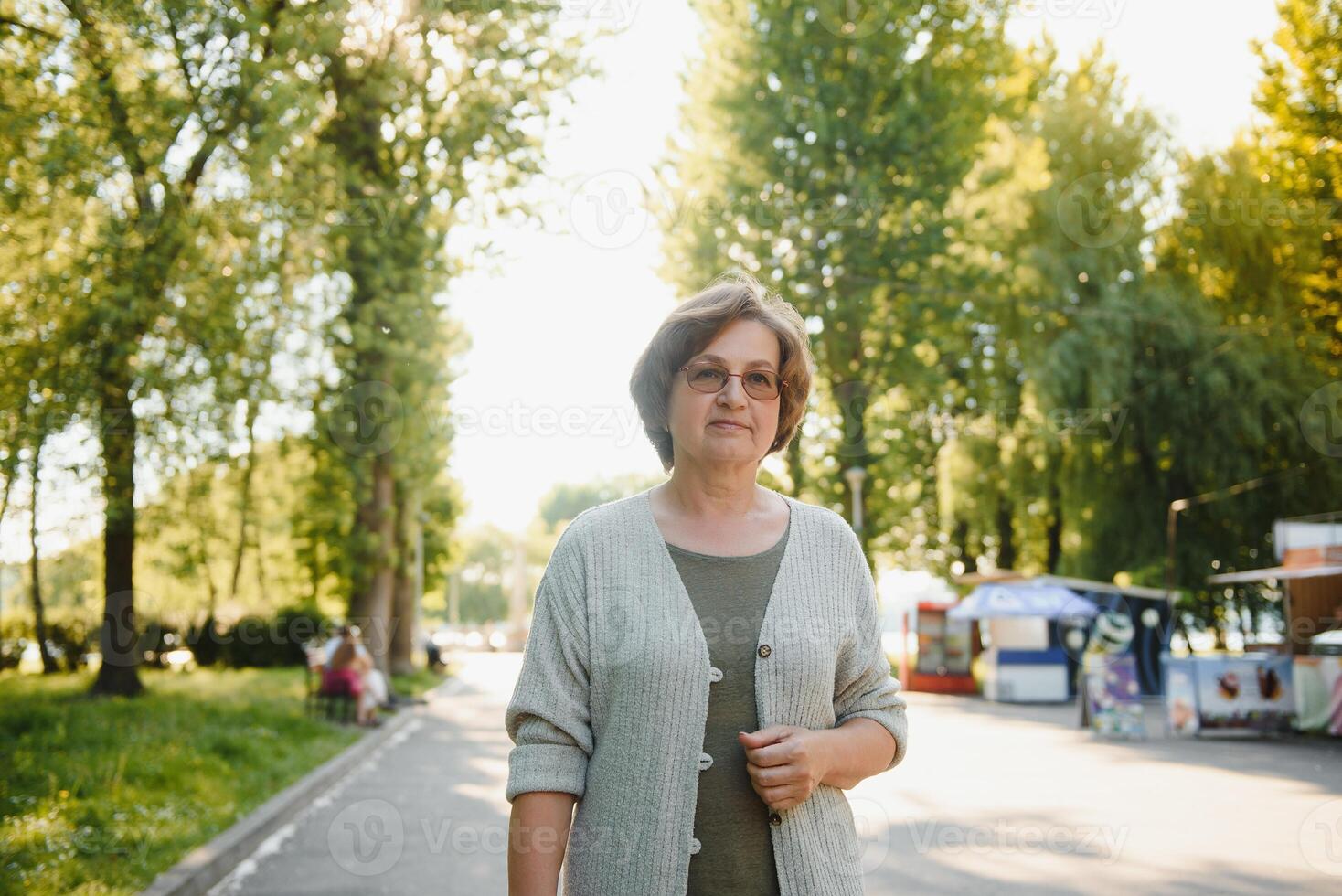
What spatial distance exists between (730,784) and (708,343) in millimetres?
914

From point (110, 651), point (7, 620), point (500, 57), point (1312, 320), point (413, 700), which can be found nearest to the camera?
point (500, 57)

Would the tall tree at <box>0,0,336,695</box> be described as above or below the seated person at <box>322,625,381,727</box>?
above

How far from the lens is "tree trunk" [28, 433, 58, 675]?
47.8 feet

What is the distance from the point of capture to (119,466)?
16.5m

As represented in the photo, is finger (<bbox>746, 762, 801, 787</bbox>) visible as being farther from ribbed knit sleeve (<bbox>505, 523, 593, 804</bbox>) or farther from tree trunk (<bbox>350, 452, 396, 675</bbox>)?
tree trunk (<bbox>350, 452, 396, 675</bbox>)

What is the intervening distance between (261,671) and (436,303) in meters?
19.2

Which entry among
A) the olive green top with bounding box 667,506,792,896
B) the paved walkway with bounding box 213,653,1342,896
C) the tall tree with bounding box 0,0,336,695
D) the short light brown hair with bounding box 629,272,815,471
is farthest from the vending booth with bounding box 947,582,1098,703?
the olive green top with bounding box 667,506,792,896

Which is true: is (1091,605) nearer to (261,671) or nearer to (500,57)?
(500,57)

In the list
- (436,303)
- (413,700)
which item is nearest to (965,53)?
(436,303)

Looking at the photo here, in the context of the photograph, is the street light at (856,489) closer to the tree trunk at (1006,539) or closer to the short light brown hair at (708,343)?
the tree trunk at (1006,539)

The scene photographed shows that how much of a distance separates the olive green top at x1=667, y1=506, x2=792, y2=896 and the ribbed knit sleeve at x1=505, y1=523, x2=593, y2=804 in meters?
0.24

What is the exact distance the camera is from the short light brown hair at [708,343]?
264 cm

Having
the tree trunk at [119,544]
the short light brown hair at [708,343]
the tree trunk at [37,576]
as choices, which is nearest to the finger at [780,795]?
the short light brown hair at [708,343]

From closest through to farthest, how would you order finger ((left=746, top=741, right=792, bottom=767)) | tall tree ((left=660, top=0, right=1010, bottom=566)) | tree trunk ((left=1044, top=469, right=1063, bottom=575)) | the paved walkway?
finger ((left=746, top=741, right=792, bottom=767))
the paved walkway
tall tree ((left=660, top=0, right=1010, bottom=566))
tree trunk ((left=1044, top=469, right=1063, bottom=575))
